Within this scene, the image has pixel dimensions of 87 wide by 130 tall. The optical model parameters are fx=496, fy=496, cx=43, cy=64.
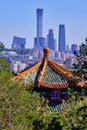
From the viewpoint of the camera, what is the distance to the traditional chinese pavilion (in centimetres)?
1878

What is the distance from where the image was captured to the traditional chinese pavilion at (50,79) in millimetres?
18781

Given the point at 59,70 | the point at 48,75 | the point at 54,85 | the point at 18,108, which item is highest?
the point at 18,108

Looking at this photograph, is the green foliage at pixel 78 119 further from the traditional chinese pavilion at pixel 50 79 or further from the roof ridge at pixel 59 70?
the roof ridge at pixel 59 70

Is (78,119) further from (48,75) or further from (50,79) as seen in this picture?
(48,75)

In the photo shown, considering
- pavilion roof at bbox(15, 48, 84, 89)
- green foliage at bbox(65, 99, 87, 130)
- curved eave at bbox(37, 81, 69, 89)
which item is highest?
green foliage at bbox(65, 99, 87, 130)

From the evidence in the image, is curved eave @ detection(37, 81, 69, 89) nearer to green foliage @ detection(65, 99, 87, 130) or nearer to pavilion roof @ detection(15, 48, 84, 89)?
pavilion roof @ detection(15, 48, 84, 89)

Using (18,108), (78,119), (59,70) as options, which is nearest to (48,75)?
(59,70)

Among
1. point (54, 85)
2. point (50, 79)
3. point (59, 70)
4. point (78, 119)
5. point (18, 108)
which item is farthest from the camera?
point (59, 70)

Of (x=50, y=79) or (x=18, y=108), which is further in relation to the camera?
(x=50, y=79)

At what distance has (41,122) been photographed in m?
12.0

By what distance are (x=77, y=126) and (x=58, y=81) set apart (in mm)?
10750

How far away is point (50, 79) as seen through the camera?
19375mm

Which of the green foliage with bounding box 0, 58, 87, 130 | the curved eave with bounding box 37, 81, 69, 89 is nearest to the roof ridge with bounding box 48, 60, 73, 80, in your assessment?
the curved eave with bounding box 37, 81, 69, 89

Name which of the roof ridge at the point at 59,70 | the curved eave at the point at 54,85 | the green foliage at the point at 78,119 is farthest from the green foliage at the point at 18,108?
the roof ridge at the point at 59,70
